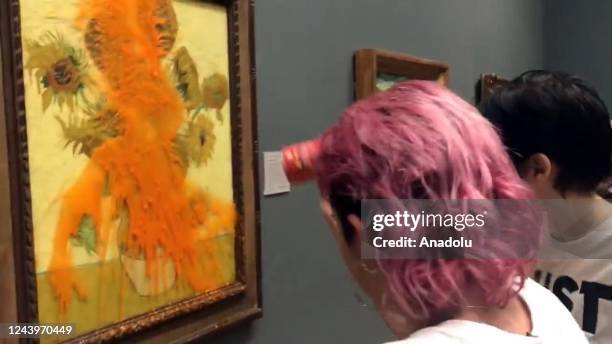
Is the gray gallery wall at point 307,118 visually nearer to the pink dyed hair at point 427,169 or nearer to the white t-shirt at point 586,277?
the white t-shirt at point 586,277

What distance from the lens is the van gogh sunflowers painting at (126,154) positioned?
3.35ft

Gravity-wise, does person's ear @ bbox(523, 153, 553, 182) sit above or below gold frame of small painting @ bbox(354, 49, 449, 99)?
below

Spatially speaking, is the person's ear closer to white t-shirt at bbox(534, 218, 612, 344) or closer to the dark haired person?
the dark haired person

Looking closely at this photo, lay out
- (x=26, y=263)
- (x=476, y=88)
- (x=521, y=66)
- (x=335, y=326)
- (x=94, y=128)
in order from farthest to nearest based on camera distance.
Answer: (x=521, y=66) → (x=476, y=88) → (x=335, y=326) → (x=94, y=128) → (x=26, y=263)

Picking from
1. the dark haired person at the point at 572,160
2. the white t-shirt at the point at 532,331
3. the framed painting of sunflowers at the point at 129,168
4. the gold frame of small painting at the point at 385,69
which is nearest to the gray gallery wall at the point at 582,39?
the gold frame of small painting at the point at 385,69

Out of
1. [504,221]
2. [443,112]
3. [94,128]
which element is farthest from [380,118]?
[94,128]

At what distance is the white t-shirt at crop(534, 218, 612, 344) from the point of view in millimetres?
1262

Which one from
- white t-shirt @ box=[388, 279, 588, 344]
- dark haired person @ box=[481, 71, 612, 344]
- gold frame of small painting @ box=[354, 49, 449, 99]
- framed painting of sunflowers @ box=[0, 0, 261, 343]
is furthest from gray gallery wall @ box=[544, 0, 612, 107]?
white t-shirt @ box=[388, 279, 588, 344]

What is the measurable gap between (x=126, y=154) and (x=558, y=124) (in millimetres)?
736

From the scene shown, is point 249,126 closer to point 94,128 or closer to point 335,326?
point 94,128

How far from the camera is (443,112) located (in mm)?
792

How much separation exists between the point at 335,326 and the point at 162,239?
0.74 m

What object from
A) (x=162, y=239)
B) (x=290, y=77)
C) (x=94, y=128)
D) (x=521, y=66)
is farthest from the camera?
(x=521, y=66)

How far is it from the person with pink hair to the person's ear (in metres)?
0.43
